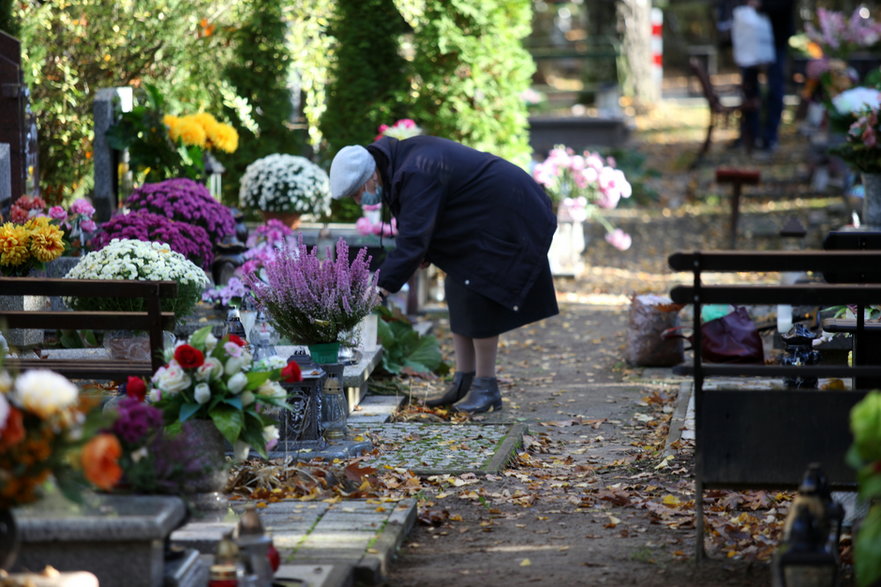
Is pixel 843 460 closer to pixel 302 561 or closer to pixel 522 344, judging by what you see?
pixel 302 561

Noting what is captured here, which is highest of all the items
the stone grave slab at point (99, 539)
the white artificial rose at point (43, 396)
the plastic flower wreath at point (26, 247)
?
the plastic flower wreath at point (26, 247)

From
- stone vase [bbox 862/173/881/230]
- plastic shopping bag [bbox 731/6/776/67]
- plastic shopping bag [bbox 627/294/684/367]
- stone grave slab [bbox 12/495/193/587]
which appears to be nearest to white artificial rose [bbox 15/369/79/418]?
stone grave slab [bbox 12/495/193/587]

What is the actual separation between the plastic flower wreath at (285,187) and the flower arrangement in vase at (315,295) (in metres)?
3.58

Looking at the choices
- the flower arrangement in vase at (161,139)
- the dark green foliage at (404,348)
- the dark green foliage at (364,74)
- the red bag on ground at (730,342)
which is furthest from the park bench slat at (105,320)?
the dark green foliage at (364,74)

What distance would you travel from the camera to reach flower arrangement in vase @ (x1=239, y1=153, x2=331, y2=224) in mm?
10266

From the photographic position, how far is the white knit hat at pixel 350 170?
6.79 m

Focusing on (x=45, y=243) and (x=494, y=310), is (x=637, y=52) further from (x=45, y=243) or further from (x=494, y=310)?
(x=45, y=243)

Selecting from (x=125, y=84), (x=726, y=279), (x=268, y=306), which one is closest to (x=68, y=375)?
(x=268, y=306)

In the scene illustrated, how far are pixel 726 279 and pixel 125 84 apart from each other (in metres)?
5.71

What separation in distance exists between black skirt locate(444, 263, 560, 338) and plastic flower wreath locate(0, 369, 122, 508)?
12.8 feet

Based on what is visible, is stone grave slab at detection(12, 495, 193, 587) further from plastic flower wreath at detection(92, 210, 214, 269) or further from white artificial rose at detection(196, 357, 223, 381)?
plastic flower wreath at detection(92, 210, 214, 269)

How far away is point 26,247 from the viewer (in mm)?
7270

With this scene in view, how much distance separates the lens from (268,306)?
22.0 feet

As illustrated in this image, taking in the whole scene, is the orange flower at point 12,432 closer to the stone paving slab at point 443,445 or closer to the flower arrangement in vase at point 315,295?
the stone paving slab at point 443,445
